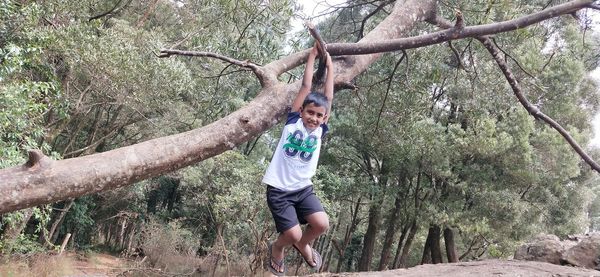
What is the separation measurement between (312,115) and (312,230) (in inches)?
29.8

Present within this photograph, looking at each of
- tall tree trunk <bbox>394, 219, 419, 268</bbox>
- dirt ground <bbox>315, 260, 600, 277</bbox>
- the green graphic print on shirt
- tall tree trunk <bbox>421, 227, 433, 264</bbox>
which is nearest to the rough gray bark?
the green graphic print on shirt

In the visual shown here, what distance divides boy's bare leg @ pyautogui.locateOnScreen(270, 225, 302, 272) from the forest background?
8.61 ft

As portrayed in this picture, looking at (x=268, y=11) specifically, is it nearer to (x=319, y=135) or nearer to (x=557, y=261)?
(x=319, y=135)

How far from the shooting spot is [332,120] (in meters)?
14.2

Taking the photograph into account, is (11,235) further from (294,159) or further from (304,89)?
(304,89)

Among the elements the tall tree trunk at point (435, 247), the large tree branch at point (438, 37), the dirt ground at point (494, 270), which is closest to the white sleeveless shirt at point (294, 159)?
the large tree branch at point (438, 37)

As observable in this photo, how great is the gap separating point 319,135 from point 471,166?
34.3ft

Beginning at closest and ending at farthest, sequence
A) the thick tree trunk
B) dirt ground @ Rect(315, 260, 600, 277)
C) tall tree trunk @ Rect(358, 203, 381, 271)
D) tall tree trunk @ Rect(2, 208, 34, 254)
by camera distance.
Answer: the thick tree trunk, dirt ground @ Rect(315, 260, 600, 277), tall tree trunk @ Rect(2, 208, 34, 254), tall tree trunk @ Rect(358, 203, 381, 271)

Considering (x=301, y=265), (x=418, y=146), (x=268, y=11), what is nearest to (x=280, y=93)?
(x=268, y=11)

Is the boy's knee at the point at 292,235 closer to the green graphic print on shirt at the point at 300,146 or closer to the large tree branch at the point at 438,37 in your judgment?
the green graphic print on shirt at the point at 300,146

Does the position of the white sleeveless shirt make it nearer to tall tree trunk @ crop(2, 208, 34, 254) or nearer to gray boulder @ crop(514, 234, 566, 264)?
gray boulder @ crop(514, 234, 566, 264)

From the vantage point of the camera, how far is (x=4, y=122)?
550 centimetres

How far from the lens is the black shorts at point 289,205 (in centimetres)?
274

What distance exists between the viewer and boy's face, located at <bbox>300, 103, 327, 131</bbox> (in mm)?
2602
